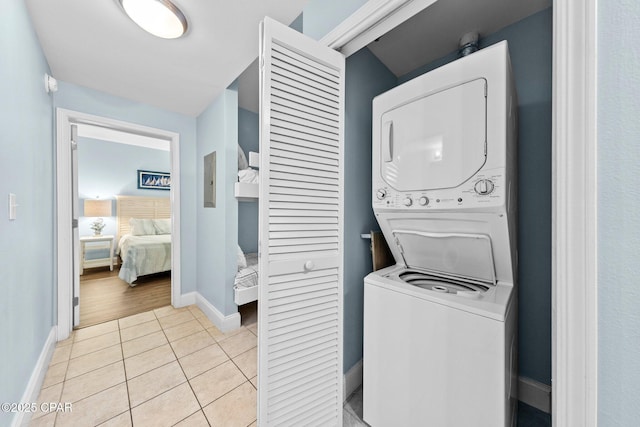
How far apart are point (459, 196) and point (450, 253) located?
35 cm

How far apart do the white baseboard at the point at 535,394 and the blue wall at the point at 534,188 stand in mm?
37

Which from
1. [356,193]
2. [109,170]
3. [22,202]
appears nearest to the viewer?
[22,202]

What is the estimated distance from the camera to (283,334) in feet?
3.54

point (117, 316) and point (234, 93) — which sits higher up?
point (234, 93)

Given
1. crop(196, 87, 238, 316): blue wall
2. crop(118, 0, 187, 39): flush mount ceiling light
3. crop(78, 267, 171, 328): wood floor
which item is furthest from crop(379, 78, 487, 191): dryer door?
crop(78, 267, 171, 328): wood floor

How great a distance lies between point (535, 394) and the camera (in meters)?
1.41

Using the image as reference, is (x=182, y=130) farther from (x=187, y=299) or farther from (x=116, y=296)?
(x=116, y=296)

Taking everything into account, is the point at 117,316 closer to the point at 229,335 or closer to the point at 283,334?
the point at 229,335

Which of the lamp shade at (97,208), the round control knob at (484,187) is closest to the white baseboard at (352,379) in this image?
the round control knob at (484,187)

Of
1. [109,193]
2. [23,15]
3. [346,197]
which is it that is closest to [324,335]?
[346,197]

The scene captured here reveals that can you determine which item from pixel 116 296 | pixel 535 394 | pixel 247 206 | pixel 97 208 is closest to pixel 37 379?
pixel 116 296

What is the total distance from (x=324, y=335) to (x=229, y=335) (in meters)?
1.44

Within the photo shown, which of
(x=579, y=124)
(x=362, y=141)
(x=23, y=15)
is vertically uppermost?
(x=23, y=15)

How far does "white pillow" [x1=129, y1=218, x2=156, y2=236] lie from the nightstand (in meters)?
0.37
